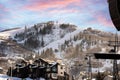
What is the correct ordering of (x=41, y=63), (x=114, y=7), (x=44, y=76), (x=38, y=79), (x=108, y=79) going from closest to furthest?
(x=114, y=7) < (x=108, y=79) < (x=38, y=79) < (x=44, y=76) < (x=41, y=63)

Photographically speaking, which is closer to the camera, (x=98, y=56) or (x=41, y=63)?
(x=98, y=56)

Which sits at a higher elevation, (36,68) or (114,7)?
(114,7)

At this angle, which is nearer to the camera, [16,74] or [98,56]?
[98,56]

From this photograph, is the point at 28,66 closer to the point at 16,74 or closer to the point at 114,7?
the point at 16,74

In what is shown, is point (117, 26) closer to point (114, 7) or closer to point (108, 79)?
point (114, 7)

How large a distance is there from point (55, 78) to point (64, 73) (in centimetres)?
299

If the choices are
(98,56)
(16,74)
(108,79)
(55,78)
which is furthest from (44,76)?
(98,56)

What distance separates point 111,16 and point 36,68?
376ft

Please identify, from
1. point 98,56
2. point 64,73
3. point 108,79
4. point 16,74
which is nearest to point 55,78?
point 64,73

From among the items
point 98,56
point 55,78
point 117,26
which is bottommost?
point 55,78

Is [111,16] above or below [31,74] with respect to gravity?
above

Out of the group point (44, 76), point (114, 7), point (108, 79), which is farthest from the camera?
point (44, 76)

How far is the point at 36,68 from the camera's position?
125 m

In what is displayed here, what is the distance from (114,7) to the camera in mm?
10703
